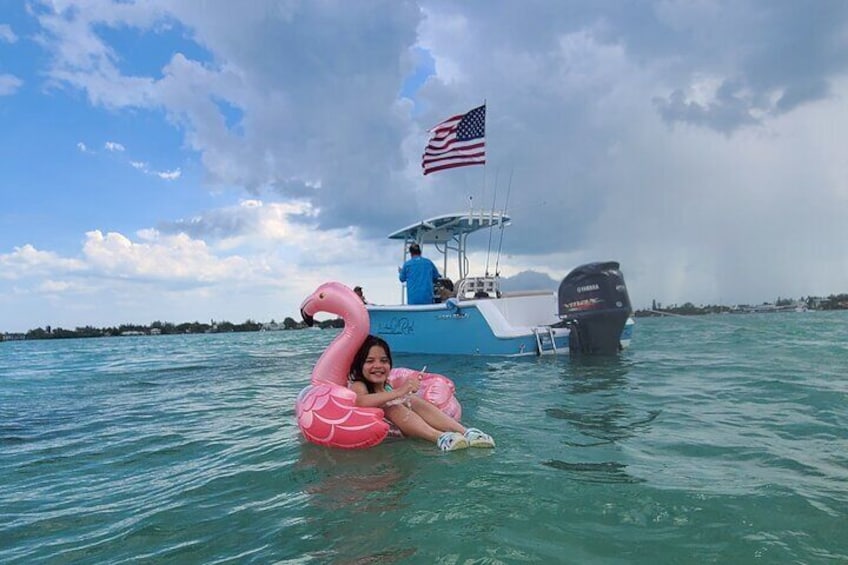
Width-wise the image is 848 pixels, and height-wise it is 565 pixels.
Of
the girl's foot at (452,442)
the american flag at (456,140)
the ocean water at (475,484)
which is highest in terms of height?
the american flag at (456,140)

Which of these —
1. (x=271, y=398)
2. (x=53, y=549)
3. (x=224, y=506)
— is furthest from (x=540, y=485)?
(x=271, y=398)

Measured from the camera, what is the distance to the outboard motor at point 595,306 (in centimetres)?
1051

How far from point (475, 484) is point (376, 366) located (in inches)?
73.3

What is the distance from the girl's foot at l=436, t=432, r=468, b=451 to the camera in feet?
14.7

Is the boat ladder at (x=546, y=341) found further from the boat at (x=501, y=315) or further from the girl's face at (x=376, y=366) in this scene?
the girl's face at (x=376, y=366)

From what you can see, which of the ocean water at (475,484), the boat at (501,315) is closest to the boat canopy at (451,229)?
the boat at (501,315)

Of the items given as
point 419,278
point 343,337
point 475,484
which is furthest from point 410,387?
point 419,278

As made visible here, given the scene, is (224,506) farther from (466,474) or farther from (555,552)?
(555,552)

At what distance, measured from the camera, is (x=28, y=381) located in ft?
40.9

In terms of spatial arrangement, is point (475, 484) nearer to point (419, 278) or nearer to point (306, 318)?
point (306, 318)

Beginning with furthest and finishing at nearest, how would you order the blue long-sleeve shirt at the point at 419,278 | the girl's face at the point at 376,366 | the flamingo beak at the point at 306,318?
the blue long-sleeve shirt at the point at 419,278 < the flamingo beak at the point at 306,318 < the girl's face at the point at 376,366

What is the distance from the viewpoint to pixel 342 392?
484 cm

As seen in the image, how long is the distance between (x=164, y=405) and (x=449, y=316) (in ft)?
21.2

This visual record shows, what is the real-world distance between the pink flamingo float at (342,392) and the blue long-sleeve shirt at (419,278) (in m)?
7.53
